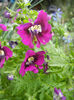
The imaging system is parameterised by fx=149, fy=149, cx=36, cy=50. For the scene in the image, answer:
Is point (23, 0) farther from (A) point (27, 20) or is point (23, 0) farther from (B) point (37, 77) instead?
(B) point (37, 77)

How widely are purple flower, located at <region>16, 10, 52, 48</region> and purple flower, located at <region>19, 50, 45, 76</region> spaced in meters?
0.07

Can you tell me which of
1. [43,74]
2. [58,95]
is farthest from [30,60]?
[58,95]

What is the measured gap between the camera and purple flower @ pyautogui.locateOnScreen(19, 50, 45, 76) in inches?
29.3

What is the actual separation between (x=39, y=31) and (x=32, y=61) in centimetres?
17

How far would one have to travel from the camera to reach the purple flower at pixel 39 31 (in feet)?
2.22

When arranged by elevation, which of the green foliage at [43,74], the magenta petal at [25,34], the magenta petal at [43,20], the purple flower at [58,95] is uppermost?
the magenta petal at [43,20]

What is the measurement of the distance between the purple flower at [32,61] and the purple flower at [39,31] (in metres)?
0.07

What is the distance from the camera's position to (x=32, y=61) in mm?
800

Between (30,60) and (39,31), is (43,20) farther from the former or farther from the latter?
(30,60)

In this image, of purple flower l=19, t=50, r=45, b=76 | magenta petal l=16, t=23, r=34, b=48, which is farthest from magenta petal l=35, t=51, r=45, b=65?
magenta petal l=16, t=23, r=34, b=48

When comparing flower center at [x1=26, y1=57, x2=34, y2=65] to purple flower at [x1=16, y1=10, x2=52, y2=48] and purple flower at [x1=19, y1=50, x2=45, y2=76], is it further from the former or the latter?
purple flower at [x1=16, y1=10, x2=52, y2=48]

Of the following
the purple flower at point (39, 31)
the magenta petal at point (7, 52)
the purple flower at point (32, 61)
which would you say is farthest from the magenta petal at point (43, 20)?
the magenta petal at point (7, 52)

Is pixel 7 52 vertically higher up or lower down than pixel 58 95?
higher up

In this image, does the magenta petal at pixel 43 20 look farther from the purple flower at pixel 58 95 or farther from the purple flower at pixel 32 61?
the purple flower at pixel 58 95
